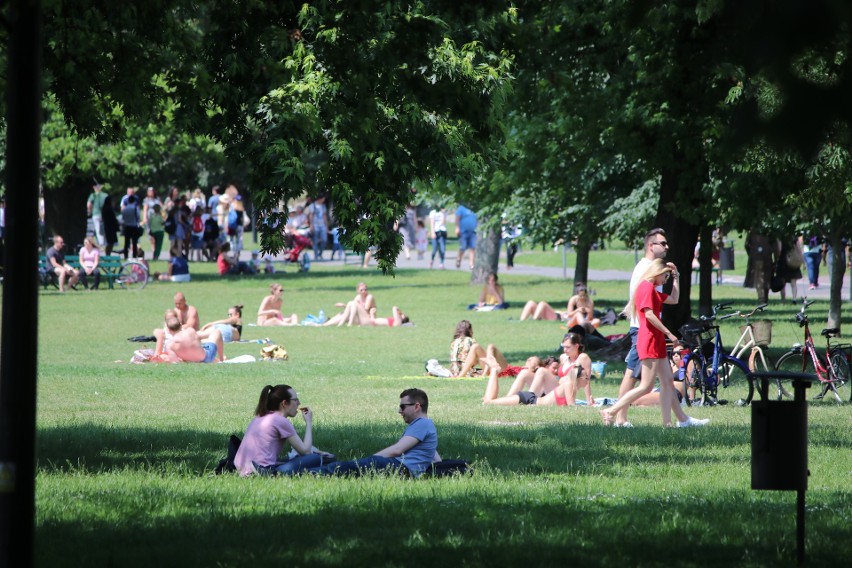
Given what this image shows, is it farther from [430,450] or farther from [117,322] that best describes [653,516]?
[117,322]

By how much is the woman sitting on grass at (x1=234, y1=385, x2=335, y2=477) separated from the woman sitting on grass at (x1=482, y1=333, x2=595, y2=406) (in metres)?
7.64

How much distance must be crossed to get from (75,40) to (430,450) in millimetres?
4079

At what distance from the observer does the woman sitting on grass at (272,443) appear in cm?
1045

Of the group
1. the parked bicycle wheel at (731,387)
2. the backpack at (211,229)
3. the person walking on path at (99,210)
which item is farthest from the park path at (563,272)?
the parked bicycle wheel at (731,387)

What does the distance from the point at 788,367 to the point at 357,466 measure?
11.9 metres

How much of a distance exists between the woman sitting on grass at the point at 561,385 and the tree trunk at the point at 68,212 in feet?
97.1

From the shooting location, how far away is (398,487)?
31.4 ft

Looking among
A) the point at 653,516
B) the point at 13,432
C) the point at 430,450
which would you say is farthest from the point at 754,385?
the point at 13,432

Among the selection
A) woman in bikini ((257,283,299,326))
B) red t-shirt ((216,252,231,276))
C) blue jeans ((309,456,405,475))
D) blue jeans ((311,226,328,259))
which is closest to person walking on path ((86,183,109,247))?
red t-shirt ((216,252,231,276))

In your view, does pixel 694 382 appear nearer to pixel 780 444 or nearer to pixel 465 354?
pixel 465 354

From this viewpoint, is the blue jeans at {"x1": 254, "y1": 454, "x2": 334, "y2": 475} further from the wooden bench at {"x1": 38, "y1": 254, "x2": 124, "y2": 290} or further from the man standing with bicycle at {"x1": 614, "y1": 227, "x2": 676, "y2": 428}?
the wooden bench at {"x1": 38, "y1": 254, "x2": 124, "y2": 290}

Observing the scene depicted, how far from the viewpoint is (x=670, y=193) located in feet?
71.4

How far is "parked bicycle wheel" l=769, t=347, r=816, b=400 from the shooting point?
61.6 feet

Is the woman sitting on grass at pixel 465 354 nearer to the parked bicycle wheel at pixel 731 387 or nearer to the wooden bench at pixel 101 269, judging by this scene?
the parked bicycle wheel at pixel 731 387
